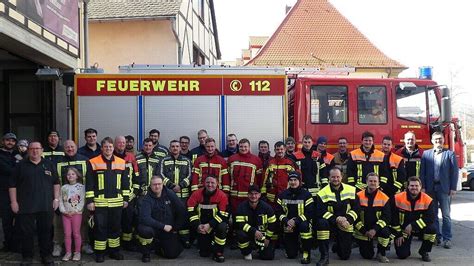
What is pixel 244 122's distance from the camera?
8.38m

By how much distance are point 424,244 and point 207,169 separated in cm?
321

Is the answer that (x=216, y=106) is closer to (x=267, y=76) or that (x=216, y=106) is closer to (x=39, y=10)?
(x=267, y=76)

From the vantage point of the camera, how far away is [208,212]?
7.10 meters

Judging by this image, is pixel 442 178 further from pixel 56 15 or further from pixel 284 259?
pixel 56 15

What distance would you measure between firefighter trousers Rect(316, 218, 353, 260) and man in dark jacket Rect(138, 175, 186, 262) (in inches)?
74.8

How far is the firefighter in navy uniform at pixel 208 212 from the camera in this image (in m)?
6.99

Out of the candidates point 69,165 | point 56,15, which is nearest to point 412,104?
point 69,165

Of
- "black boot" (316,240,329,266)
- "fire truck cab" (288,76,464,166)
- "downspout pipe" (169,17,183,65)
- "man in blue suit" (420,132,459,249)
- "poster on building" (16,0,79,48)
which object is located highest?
"downspout pipe" (169,17,183,65)

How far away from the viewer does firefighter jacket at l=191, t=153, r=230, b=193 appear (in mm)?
7488

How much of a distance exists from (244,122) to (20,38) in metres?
3.68

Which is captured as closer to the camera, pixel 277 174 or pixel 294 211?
pixel 294 211


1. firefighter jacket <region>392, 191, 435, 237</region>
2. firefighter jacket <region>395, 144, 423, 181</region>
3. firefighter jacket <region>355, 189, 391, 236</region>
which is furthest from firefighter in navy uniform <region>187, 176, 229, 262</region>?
firefighter jacket <region>395, 144, 423, 181</region>

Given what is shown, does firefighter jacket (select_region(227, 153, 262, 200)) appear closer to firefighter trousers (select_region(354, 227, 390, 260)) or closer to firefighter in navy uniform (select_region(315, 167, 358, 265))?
firefighter in navy uniform (select_region(315, 167, 358, 265))

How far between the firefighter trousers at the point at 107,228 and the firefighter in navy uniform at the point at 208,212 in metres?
1.01
